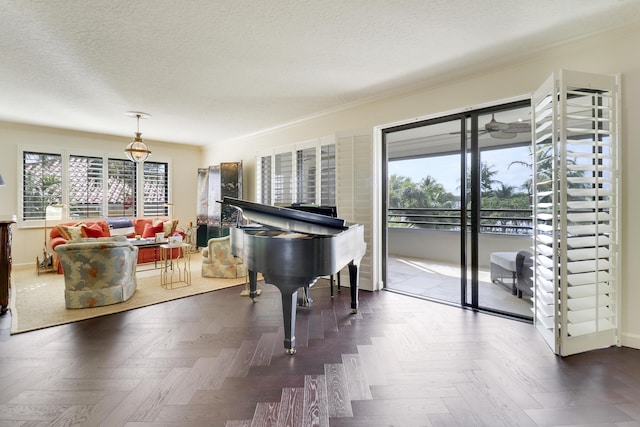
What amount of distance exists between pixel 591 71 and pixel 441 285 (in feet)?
9.32

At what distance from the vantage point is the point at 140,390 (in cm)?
191

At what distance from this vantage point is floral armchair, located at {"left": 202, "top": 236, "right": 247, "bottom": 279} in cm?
466

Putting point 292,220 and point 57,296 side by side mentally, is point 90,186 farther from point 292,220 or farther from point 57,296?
point 292,220

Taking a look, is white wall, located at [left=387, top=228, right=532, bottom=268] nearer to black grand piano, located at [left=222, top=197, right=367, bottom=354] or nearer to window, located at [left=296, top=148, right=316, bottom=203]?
window, located at [left=296, top=148, right=316, bottom=203]

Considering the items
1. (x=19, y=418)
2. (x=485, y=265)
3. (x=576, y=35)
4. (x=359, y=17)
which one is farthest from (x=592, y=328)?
(x=19, y=418)

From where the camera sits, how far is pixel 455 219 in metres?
4.76

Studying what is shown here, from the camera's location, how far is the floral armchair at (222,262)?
4660 millimetres

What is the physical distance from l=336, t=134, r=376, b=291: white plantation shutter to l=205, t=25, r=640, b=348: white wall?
1.05 feet

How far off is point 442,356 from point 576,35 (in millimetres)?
2923

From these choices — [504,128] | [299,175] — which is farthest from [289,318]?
[299,175]

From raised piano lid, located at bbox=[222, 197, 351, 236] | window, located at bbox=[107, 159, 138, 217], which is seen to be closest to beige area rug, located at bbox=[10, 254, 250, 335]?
window, located at bbox=[107, 159, 138, 217]

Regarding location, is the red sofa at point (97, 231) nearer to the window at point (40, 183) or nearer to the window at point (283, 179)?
the window at point (40, 183)

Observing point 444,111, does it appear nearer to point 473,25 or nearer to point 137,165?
point 473,25

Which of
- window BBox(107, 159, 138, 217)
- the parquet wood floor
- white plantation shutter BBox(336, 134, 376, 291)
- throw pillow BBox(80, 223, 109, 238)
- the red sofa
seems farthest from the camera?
window BBox(107, 159, 138, 217)
